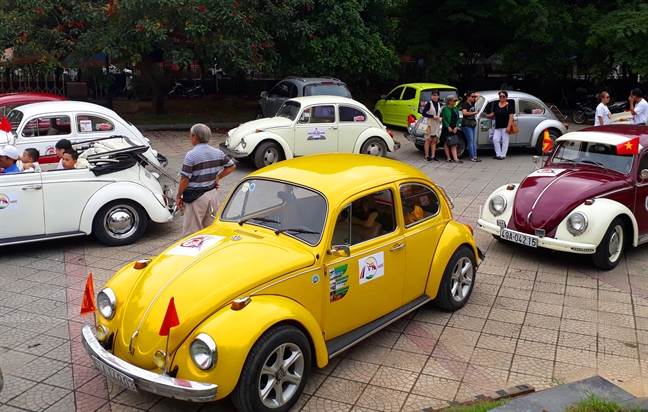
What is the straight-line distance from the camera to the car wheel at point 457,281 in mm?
6320

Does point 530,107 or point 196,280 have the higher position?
point 530,107

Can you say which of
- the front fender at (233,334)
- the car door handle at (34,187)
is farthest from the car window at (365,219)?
the car door handle at (34,187)

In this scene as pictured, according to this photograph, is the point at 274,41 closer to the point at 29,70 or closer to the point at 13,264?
the point at 29,70

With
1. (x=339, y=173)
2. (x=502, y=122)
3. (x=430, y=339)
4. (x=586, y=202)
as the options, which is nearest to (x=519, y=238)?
(x=586, y=202)

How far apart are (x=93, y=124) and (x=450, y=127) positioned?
7784mm

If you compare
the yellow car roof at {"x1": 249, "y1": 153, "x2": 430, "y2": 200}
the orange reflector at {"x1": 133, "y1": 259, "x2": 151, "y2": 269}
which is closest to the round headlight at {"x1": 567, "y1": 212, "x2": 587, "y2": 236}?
the yellow car roof at {"x1": 249, "y1": 153, "x2": 430, "y2": 200}

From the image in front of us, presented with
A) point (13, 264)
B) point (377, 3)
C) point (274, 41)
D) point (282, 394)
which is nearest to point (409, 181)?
point (282, 394)

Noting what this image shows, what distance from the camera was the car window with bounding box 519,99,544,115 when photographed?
1567 cm

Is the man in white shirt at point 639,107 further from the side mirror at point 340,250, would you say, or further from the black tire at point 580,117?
the side mirror at point 340,250

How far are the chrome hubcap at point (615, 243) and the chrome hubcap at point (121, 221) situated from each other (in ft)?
20.5

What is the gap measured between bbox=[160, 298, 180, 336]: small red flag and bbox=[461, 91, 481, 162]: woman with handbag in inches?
458

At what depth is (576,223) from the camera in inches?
301

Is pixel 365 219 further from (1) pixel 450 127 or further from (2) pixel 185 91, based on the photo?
(2) pixel 185 91

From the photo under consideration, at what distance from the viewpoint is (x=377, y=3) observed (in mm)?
20969
